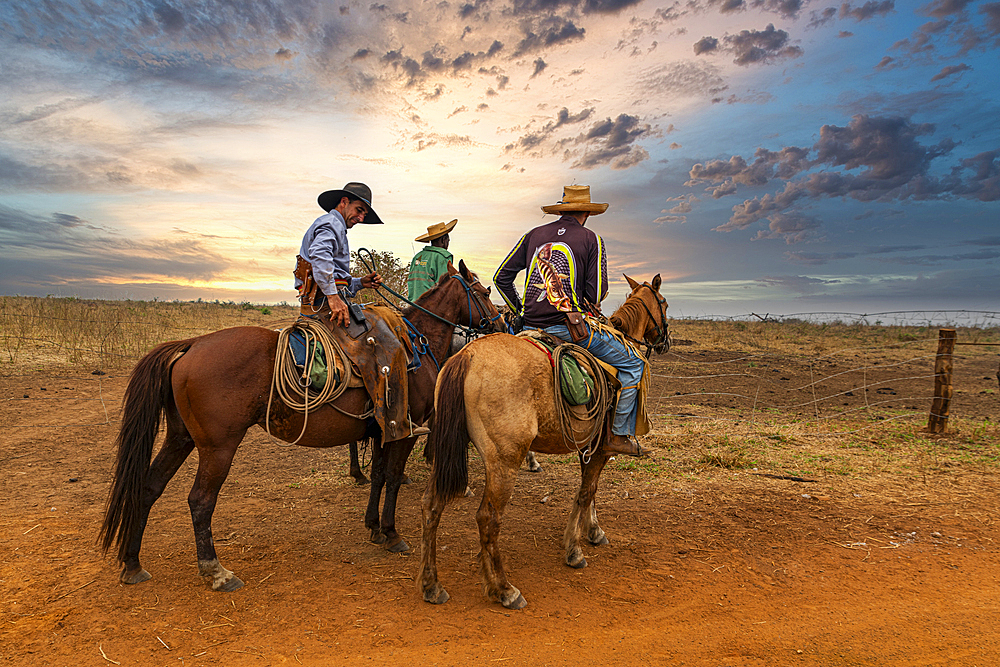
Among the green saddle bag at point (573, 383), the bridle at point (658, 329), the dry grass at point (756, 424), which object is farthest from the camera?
the dry grass at point (756, 424)

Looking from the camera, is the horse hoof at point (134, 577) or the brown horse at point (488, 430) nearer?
the brown horse at point (488, 430)

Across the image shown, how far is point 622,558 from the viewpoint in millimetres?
4613

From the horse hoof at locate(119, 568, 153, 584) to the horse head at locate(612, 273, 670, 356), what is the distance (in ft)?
15.0

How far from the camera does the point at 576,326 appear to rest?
4.28 metres

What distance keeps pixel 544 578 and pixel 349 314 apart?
2844 mm

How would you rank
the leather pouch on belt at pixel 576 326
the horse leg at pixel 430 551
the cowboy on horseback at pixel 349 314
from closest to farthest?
the horse leg at pixel 430 551 < the leather pouch on belt at pixel 576 326 < the cowboy on horseback at pixel 349 314

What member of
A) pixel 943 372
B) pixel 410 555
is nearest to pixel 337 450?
pixel 410 555

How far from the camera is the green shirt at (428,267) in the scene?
705 cm

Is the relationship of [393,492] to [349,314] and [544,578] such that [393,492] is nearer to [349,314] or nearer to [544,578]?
[544,578]

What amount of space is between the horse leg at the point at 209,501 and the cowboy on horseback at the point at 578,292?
2.68 m

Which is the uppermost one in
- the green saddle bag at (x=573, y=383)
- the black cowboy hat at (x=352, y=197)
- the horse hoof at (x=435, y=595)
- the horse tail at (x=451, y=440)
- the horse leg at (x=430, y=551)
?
the black cowboy hat at (x=352, y=197)

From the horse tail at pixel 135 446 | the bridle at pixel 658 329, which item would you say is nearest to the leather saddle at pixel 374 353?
the horse tail at pixel 135 446

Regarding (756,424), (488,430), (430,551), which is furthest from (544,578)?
(756,424)

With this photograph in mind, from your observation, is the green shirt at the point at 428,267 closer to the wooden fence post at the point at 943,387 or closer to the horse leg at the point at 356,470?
the horse leg at the point at 356,470
